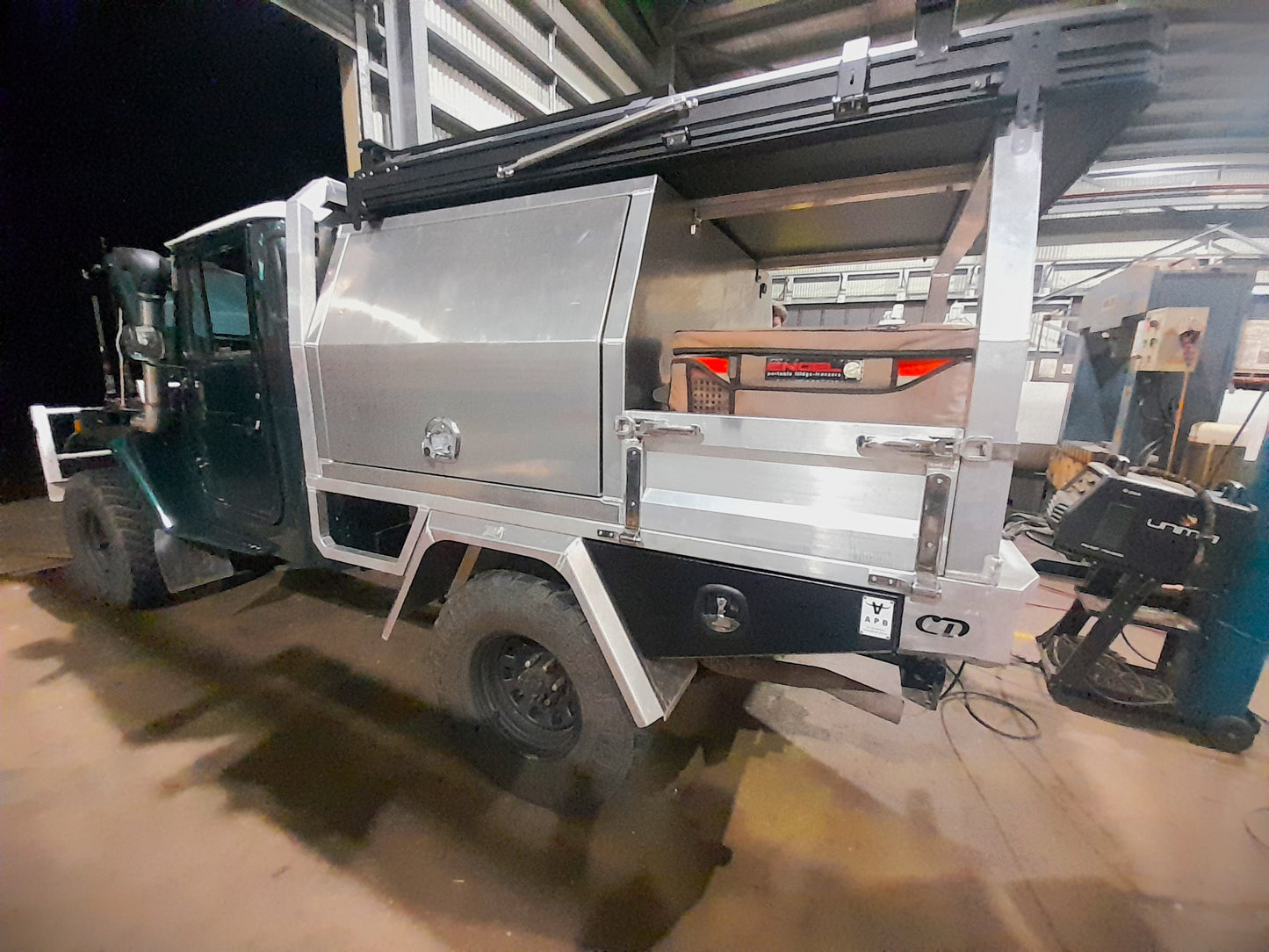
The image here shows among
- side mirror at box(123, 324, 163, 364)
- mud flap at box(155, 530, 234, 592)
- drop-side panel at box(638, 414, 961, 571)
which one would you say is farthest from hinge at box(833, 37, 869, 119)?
mud flap at box(155, 530, 234, 592)

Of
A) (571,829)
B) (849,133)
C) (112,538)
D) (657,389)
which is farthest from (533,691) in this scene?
(112,538)

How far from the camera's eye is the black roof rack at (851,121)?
42.5 inches

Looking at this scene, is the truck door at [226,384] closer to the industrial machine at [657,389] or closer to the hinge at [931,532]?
the industrial machine at [657,389]

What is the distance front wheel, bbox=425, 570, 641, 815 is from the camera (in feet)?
5.57

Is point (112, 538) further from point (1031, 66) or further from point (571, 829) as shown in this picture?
point (1031, 66)

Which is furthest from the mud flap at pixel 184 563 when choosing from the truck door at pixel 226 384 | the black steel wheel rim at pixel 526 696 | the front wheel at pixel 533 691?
the black steel wheel rim at pixel 526 696

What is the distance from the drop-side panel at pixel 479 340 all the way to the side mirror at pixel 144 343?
1.35 meters

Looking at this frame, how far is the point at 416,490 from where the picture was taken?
6.43 feet

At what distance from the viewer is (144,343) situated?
8.62ft

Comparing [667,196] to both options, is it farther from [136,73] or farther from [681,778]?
[136,73]

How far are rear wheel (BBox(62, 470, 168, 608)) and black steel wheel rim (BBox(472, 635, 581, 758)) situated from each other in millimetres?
2707

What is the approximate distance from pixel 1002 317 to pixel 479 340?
4.87 ft

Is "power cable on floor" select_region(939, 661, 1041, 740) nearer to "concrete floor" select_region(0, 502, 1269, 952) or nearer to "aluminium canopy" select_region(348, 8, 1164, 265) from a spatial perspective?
"concrete floor" select_region(0, 502, 1269, 952)

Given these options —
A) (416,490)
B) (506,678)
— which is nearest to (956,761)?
(506,678)
